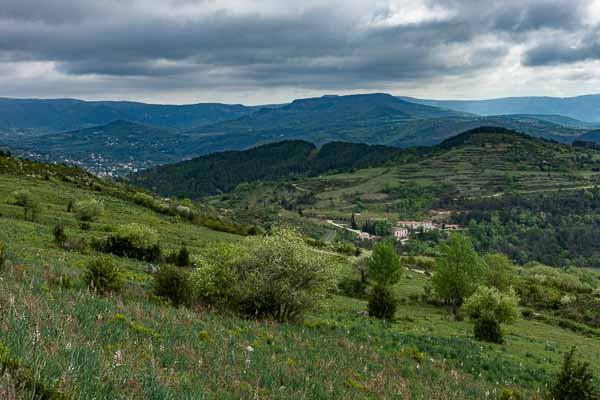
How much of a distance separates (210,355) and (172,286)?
994 cm

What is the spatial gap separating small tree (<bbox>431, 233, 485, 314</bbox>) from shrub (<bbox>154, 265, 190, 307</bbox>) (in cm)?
3348

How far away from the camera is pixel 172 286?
20.4 meters

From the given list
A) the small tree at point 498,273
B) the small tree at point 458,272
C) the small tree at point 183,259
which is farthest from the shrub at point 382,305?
the small tree at point 498,273

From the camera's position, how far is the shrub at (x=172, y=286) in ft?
65.9

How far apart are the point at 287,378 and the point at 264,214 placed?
622 ft

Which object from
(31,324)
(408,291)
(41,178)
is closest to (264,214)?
(41,178)

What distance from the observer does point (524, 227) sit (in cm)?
18675

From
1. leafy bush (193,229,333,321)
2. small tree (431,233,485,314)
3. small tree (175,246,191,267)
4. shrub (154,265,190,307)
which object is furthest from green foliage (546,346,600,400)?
small tree (175,246,191,267)

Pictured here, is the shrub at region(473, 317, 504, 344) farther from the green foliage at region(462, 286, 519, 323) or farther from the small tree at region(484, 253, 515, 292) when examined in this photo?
the small tree at region(484, 253, 515, 292)

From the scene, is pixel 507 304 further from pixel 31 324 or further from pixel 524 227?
pixel 524 227

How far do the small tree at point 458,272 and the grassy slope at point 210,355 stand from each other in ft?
56.2

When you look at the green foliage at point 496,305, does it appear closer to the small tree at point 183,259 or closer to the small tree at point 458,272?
the small tree at point 458,272

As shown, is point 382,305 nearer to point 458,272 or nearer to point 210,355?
point 458,272

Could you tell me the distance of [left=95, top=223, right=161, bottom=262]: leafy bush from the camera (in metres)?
40.9
